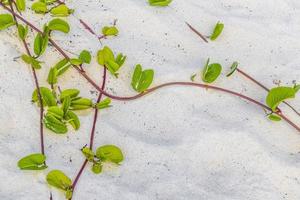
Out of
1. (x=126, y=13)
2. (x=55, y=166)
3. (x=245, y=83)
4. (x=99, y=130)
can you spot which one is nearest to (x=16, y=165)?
(x=55, y=166)

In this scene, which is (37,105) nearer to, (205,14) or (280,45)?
(205,14)

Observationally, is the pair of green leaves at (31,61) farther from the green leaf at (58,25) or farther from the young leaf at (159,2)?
the young leaf at (159,2)

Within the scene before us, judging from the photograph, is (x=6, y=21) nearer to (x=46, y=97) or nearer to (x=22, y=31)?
(x=22, y=31)

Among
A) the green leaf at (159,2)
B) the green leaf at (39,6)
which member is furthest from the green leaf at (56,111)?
the green leaf at (159,2)

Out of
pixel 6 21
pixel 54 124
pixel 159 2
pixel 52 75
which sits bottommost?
pixel 54 124

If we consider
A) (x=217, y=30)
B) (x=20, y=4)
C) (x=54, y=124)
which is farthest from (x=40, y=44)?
(x=217, y=30)

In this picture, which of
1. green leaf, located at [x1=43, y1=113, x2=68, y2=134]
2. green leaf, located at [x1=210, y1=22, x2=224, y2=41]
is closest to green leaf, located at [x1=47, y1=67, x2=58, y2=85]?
green leaf, located at [x1=43, y1=113, x2=68, y2=134]
